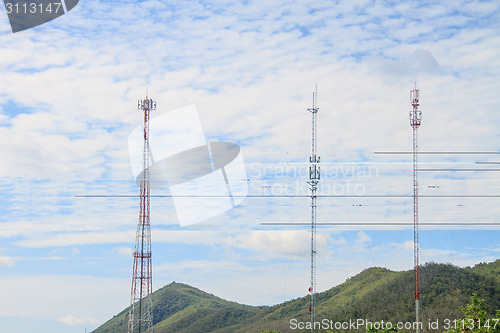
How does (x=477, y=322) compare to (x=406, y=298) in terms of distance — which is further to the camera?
Result: (x=406, y=298)

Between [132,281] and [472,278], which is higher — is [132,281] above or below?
above

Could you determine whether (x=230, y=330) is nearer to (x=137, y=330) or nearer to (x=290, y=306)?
(x=290, y=306)

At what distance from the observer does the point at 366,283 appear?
594 ft

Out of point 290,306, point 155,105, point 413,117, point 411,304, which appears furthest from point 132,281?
point 290,306

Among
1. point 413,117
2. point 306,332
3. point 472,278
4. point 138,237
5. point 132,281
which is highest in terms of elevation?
point 413,117

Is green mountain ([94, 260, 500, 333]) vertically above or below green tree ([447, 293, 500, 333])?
below

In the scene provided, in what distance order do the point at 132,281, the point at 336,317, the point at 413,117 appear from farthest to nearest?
the point at 336,317 → the point at 413,117 → the point at 132,281

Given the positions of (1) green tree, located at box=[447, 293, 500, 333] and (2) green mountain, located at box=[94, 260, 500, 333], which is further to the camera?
(2) green mountain, located at box=[94, 260, 500, 333]

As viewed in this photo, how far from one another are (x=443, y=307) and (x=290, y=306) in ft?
223

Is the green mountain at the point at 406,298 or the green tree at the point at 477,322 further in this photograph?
the green mountain at the point at 406,298

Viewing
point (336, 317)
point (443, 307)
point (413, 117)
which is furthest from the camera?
point (336, 317)

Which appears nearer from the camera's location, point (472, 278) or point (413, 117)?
point (413, 117)

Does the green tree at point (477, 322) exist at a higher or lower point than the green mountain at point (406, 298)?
higher

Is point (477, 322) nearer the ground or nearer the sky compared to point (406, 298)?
nearer the sky
